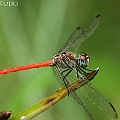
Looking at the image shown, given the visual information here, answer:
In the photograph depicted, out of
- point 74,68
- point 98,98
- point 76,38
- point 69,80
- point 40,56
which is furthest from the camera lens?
point 40,56

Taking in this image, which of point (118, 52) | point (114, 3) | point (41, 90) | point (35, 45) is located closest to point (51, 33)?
point (35, 45)

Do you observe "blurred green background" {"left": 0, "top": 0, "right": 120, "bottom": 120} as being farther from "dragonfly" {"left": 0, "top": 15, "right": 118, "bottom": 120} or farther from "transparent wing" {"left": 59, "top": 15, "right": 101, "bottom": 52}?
"transparent wing" {"left": 59, "top": 15, "right": 101, "bottom": 52}

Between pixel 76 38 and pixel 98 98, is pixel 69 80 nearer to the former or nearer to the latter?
pixel 98 98

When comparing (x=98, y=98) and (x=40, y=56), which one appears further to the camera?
(x=40, y=56)

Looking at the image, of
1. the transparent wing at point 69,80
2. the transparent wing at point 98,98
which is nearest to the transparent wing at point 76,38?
the transparent wing at point 69,80

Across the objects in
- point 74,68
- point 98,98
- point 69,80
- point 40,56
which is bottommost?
point 98,98

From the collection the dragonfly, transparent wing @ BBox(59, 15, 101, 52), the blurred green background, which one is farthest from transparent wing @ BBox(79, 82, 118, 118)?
transparent wing @ BBox(59, 15, 101, 52)

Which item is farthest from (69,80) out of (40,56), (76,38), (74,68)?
(40,56)

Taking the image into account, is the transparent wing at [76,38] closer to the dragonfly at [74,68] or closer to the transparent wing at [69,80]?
the dragonfly at [74,68]

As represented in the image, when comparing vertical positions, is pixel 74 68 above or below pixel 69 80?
above

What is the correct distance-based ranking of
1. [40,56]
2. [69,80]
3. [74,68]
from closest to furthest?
[69,80], [74,68], [40,56]
